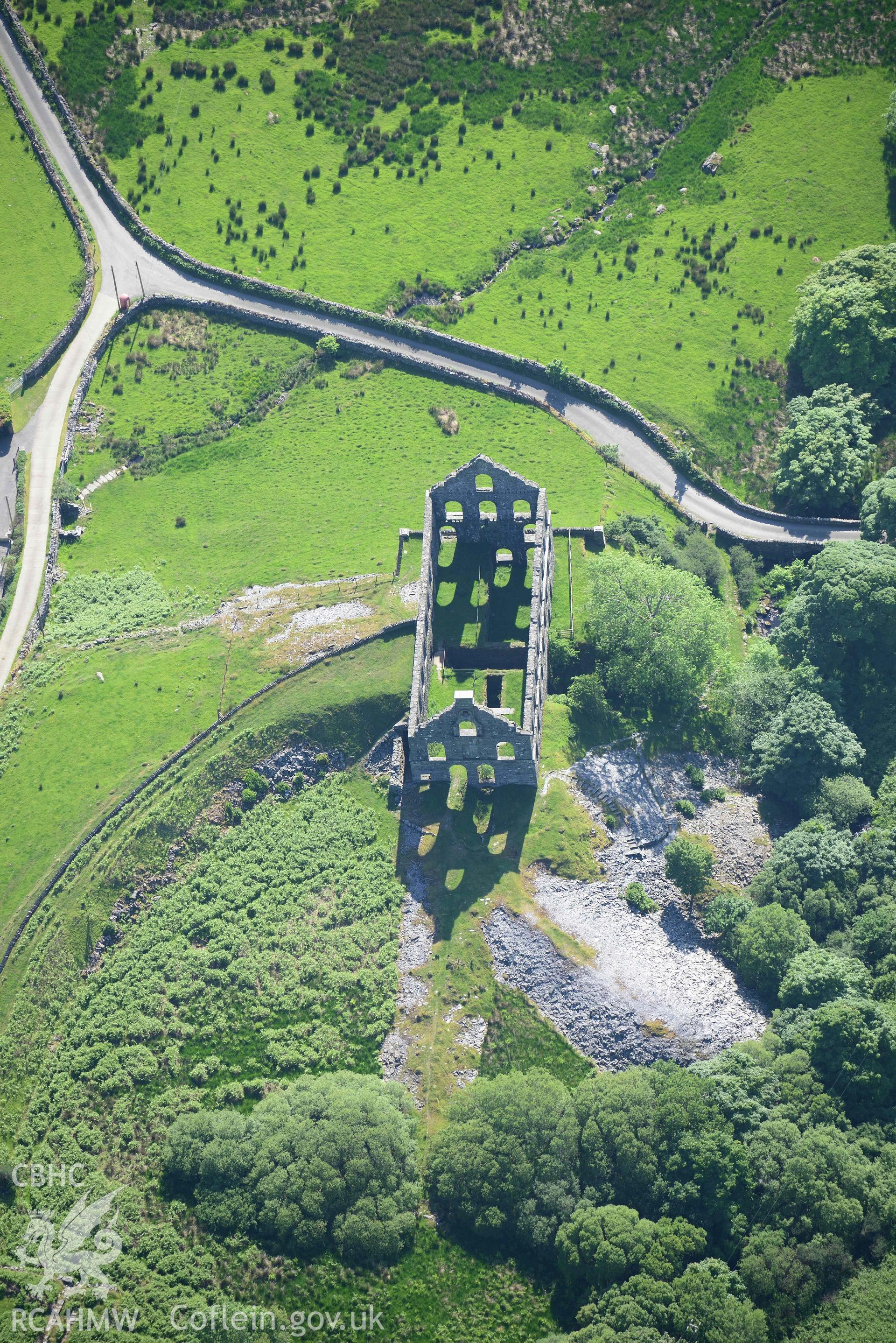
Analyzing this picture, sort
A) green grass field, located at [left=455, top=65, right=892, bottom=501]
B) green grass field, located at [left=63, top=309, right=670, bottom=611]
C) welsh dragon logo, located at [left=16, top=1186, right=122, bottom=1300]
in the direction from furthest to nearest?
green grass field, located at [left=455, top=65, right=892, bottom=501]
green grass field, located at [left=63, top=309, right=670, bottom=611]
welsh dragon logo, located at [left=16, top=1186, right=122, bottom=1300]

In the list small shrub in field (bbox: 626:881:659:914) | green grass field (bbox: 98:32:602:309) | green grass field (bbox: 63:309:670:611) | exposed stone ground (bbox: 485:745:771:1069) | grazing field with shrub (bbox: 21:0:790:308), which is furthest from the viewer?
grazing field with shrub (bbox: 21:0:790:308)

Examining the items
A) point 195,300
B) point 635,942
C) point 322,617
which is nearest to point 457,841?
point 635,942

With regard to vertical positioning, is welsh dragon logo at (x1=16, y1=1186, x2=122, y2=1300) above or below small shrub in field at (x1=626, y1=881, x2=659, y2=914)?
below

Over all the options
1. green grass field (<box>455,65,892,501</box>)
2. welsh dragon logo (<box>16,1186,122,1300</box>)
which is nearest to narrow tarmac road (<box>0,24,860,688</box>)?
green grass field (<box>455,65,892,501</box>)

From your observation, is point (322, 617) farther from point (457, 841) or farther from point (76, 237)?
point (76, 237)

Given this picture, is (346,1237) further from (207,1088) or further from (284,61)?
(284,61)

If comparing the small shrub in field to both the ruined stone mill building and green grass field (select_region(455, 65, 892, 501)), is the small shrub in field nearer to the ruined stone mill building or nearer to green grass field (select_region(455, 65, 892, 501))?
the ruined stone mill building

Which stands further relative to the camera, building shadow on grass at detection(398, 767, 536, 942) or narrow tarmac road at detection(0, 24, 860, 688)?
narrow tarmac road at detection(0, 24, 860, 688)

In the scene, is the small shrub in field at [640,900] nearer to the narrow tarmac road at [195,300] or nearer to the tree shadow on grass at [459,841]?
the tree shadow on grass at [459,841]
